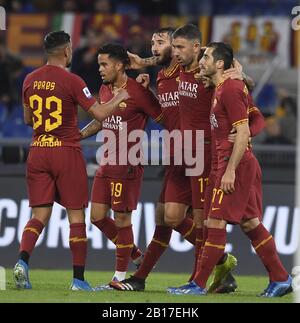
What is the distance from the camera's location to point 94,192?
10.9m

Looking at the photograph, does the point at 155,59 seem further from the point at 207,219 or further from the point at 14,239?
the point at 14,239

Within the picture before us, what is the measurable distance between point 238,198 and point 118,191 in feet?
4.93

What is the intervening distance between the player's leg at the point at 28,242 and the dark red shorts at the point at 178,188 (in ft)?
3.81

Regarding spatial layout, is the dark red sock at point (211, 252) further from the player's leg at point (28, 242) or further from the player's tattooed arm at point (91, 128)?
the player's tattooed arm at point (91, 128)

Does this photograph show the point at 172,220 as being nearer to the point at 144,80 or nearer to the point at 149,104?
the point at 149,104

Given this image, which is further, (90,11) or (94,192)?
(90,11)

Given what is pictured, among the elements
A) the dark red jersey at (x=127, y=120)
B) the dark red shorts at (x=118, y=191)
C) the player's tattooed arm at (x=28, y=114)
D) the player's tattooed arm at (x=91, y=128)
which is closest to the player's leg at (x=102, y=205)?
the dark red shorts at (x=118, y=191)

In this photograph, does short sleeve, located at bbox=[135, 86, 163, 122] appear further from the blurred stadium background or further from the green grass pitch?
the blurred stadium background

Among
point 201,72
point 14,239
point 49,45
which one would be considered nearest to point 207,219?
point 201,72

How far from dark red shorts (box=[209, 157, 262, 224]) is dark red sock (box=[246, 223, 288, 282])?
173mm

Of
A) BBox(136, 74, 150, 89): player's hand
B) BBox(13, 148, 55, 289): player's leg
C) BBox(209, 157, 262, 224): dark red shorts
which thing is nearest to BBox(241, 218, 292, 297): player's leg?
BBox(209, 157, 262, 224): dark red shorts

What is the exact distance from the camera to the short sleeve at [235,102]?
31.2 feet

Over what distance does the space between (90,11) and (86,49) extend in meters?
2.01

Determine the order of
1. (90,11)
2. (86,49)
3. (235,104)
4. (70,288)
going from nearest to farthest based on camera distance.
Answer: (235,104) → (70,288) → (86,49) → (90,11)
